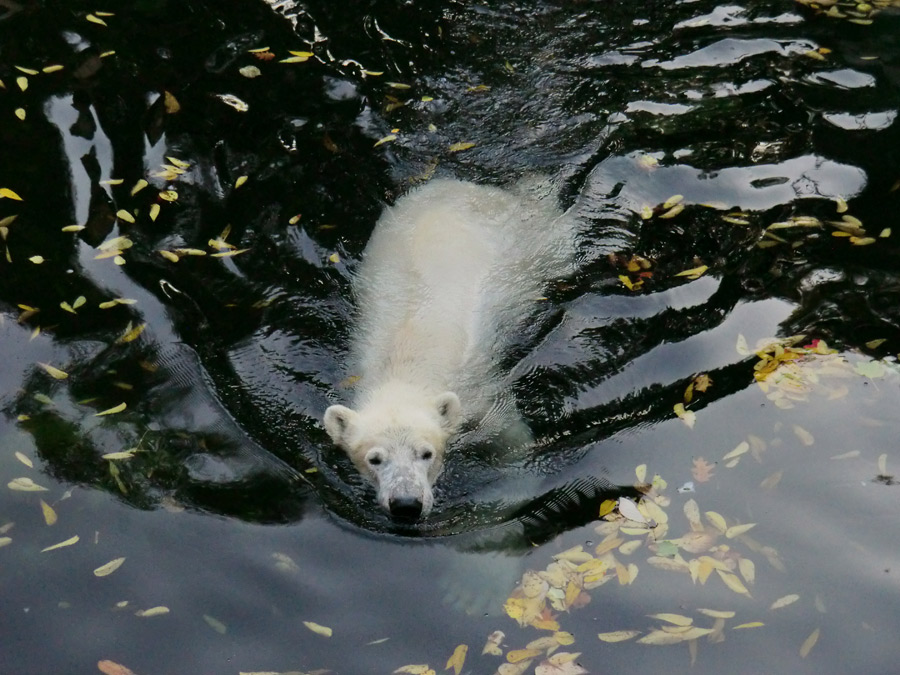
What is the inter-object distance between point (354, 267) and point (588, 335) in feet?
7.28

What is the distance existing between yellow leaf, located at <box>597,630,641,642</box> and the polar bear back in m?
2.34

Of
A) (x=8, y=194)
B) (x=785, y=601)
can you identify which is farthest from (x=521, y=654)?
(x=8, y=194)

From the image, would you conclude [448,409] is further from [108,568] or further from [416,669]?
[108,568]

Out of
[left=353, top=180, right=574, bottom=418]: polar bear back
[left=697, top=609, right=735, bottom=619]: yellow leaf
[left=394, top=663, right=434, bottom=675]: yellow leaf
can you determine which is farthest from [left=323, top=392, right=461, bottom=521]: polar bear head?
[left=697, top=609, right=735, bottom=619]: yellow leaf

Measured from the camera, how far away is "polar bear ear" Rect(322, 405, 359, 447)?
6289 mm

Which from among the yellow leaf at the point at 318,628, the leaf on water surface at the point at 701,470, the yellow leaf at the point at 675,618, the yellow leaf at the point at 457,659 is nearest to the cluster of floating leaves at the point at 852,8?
the leaf on water surface at the point at 701,470

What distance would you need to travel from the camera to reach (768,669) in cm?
477

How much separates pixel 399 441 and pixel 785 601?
266 cm

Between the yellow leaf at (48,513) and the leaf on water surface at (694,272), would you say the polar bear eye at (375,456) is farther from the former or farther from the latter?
the leaf on water surface at (694,272)

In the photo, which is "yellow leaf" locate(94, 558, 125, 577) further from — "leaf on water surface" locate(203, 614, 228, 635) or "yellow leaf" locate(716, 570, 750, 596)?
"yellow leaf" locate(716, 570, 750, 596)

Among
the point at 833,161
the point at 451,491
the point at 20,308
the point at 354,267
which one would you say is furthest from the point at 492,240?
the point at 20,308

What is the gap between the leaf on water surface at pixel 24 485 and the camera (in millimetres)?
5672

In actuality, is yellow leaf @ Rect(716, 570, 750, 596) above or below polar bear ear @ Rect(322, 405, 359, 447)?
below

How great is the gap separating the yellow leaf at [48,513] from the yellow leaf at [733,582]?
4.15 metres
